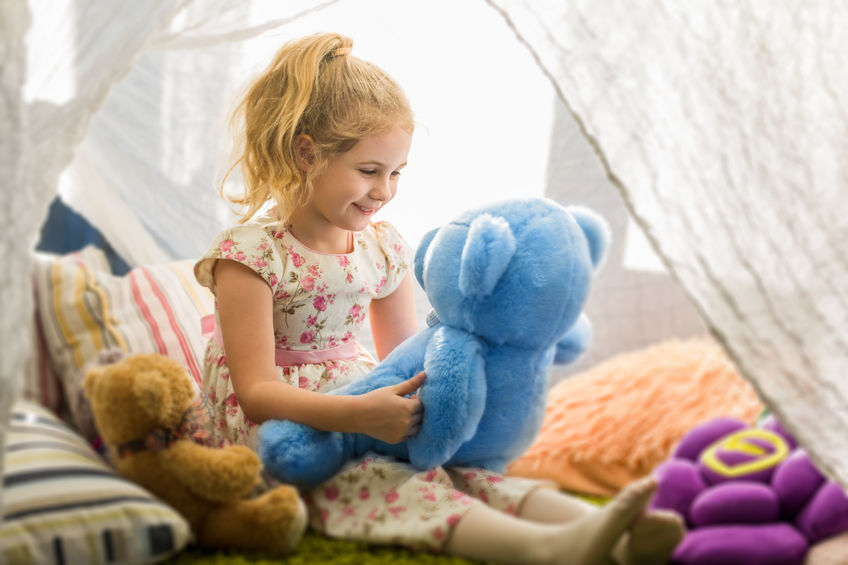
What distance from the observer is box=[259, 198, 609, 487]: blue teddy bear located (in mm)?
983

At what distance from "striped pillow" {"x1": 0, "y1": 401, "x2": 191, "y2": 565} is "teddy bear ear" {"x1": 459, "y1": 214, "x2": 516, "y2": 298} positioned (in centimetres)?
42

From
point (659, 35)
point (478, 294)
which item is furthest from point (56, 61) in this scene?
point (659, 35)

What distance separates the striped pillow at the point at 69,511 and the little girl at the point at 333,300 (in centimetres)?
22

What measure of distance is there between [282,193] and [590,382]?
63 cm

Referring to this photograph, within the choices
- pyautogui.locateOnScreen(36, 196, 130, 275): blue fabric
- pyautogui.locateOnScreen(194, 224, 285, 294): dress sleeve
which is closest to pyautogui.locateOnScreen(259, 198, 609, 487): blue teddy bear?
pyautogui.locateOnScreen(194, 224, 285, 294): dress sleeve

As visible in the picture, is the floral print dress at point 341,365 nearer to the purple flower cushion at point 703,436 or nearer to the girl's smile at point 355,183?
the girl's smile at point 355,183

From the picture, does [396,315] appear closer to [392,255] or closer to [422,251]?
[392,255]

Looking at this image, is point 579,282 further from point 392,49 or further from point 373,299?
point 392,49

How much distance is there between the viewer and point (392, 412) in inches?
40.4

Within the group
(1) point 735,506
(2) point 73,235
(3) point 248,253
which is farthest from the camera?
(2) point 73,235

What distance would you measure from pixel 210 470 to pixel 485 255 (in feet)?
1.31

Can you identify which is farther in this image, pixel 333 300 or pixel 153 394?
pixel 333 300

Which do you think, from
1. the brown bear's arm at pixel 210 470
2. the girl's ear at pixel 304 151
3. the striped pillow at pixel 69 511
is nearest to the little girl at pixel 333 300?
the girl's ear at pixel 304 151

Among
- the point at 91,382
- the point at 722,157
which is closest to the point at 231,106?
the point at 91,382
